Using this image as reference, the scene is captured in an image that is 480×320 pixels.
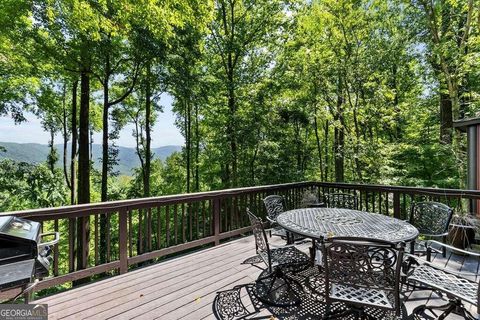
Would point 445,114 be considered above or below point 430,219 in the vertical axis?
above

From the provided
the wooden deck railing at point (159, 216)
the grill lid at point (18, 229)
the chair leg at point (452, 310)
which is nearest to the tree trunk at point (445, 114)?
the wooden deck railing at point (159, 216)

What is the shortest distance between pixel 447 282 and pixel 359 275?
0.83 m

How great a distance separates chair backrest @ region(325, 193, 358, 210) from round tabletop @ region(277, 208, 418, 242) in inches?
51.8

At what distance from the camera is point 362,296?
1858mm

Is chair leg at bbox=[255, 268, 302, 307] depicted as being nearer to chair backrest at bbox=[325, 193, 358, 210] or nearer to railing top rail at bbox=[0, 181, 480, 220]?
railing top rail at bbox=[0, 181, 480, 220]

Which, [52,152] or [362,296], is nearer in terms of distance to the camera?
[362,296]

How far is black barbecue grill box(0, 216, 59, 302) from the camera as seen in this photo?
1424mm

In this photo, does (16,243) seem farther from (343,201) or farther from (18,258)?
(343,201)

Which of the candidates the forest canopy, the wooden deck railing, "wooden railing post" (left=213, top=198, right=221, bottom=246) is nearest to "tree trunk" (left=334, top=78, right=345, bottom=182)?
the forest canopy

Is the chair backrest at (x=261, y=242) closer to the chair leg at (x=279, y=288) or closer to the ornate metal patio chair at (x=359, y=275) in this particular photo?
the chair leg at (x=279, y=288)

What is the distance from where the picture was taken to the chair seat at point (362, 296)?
5.86 ft

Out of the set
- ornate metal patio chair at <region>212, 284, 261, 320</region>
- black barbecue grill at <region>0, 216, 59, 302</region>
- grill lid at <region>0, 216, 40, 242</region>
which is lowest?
ornate metal patio chair at <region>212, 284, 261, 320</region>

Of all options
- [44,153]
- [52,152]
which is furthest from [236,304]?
[44,153]

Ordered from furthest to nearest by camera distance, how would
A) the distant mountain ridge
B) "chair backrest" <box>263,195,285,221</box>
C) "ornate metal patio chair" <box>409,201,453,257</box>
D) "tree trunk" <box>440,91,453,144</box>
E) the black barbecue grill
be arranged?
1. the distant mountain ridge
2. "tree trunk" <box>440,91,453,144</box>
3. "chair backrest" <box>263,195,285,221</box>
4. "ornate metal patio chair" <box>409,201,453,257</box>
5. the black barbecue grill
